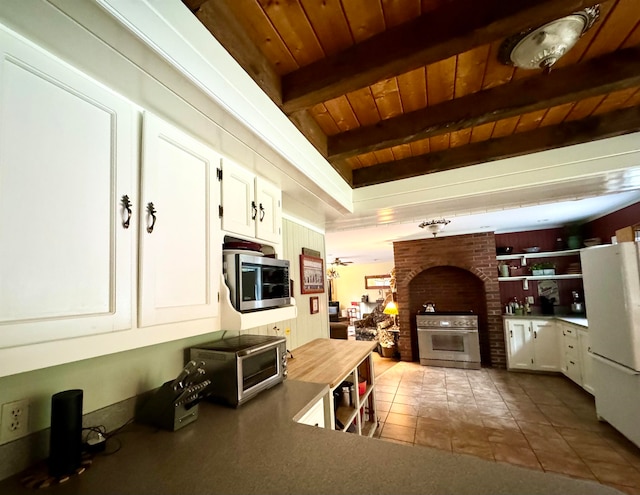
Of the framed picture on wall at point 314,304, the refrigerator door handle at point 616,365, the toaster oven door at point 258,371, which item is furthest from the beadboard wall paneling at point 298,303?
the refrigerator door handle at point 616,365

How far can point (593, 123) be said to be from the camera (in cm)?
198

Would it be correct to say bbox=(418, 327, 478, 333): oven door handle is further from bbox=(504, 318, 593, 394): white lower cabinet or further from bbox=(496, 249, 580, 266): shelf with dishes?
bbox=(496, 249, 580, 266): shelf with dishes

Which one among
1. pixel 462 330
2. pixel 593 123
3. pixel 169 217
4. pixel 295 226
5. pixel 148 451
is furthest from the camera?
pixel 462 330

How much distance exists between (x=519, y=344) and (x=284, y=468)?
5.16 meters

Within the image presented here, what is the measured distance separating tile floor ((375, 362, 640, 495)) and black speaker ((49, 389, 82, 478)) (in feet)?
8.75

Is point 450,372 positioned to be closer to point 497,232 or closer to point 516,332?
point 516,332

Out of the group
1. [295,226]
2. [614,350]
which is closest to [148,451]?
[295,226]

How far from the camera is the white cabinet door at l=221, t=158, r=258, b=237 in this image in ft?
5.04

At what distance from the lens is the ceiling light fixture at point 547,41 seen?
1153 mm

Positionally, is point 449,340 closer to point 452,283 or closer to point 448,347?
point 448,347

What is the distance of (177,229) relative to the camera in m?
→ 1.24

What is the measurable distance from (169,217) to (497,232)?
5.71 meters

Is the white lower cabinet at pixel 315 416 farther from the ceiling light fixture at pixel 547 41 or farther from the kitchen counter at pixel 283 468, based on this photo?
the ceiling light fixture at pixel 547 41

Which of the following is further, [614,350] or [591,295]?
[591,295]
